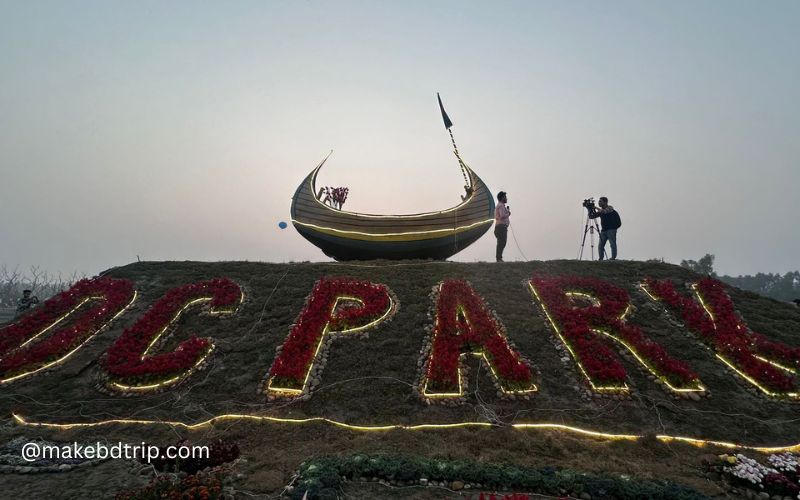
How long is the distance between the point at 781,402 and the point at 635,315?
3.99 metres

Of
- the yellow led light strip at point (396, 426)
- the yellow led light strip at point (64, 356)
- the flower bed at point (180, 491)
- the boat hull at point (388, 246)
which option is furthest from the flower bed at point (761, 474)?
the yellow led light strip at point (64, 356)

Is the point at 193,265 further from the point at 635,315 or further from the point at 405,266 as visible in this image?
the point at 635,315

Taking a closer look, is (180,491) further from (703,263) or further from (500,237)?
(703,263)

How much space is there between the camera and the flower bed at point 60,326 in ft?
Answer: 38.8

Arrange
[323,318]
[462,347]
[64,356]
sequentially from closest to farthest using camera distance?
[462,347] → [64,356] → [323,318]

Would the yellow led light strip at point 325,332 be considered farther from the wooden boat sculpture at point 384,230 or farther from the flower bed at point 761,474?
the flower bed at point 761,474

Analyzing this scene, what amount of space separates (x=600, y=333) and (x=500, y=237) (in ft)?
20.6

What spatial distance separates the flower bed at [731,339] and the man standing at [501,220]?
5353 mm

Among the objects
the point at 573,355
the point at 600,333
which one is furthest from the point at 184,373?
the point at 600,333

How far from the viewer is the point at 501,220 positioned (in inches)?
679

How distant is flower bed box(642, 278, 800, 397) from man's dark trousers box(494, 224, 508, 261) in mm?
5304

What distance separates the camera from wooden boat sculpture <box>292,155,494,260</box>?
1792 cm

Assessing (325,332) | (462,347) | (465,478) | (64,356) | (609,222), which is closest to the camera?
(465,478)

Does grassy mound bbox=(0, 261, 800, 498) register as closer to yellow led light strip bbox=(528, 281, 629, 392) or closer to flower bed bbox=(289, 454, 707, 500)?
yellow led light strip bbox=(528, 281, 629, 392)
